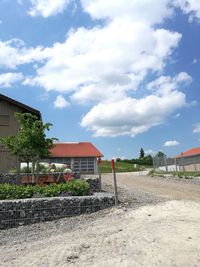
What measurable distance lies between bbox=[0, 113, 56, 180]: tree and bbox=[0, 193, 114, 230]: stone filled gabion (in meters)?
5.06

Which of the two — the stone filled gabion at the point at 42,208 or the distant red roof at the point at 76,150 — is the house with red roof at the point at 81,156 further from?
the stone filled gabion at the point at 42,208

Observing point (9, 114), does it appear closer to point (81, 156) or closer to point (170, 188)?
point (170, 188)

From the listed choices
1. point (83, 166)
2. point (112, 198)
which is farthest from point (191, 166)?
point (112, 198)

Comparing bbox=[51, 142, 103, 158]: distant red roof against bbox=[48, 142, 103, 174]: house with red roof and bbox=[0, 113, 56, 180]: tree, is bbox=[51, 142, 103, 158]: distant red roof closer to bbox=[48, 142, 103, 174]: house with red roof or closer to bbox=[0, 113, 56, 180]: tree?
bbox=[48, 142, 103, 174]: house with red roof

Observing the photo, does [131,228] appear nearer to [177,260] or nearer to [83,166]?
[177,260]

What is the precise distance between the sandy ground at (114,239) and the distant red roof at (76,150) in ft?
113

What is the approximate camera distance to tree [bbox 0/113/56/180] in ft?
50.4

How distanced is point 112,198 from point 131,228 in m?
3.22

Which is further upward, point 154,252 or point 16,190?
point 16,190

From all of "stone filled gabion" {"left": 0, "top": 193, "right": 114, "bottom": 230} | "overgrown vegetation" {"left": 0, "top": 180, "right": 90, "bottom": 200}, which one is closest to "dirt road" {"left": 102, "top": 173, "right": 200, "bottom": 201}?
"overgrown vegetation" {"left": 0, "top": 180, "right": 90, "bottom": 200}

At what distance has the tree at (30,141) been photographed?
15348mm

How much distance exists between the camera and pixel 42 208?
34.5ft

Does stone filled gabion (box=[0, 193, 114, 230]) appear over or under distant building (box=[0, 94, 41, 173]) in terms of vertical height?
under

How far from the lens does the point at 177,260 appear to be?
6.03 metres
